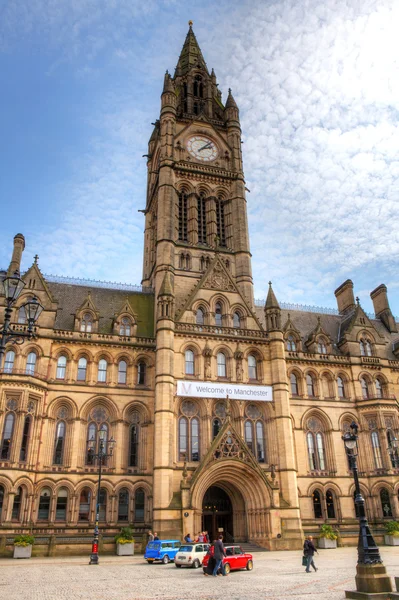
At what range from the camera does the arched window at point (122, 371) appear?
39.8 m

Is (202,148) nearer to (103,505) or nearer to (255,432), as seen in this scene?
(255,432)

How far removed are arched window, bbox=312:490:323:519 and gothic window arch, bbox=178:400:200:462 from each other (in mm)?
11166

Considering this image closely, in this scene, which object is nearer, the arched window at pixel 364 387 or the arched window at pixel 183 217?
the arched window at pixel 364 387

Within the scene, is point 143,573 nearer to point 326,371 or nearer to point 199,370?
point 199,370

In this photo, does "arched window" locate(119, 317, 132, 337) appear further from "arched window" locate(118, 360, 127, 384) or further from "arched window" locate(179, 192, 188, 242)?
"arched window" locate(179, 192, 188, 242)

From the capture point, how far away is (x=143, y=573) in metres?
22.1

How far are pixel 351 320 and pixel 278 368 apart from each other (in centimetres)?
1293

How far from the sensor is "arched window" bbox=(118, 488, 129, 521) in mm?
35938

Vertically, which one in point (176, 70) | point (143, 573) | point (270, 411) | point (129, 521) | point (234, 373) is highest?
point (176, 70)

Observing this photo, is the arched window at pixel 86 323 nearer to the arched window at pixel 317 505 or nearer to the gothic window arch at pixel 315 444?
the gothic window arch at pixel 315 444

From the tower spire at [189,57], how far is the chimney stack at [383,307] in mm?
34545

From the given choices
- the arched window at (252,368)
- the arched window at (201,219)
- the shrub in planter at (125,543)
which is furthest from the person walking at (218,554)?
the arched window at (201,219)

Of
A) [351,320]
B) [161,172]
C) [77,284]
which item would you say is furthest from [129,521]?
[161,172]

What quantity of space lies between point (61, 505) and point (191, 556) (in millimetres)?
13701
